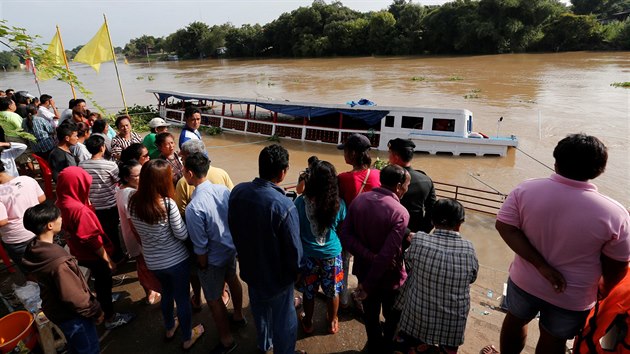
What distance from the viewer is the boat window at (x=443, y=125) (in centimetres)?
1270

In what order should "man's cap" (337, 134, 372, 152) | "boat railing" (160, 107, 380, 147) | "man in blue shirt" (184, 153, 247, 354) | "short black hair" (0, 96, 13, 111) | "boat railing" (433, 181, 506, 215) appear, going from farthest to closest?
"boat railing" (160, 107, 380, 147) < "boat railing" (433, 181, 506, 215) < "short black hair" (0, 96, 13, 111) < "man's cap" (337, 134, 372, 152) < "man in blue shirt" (184, 153, 247, 354)

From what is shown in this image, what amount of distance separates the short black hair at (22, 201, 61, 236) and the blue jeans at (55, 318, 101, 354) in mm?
670

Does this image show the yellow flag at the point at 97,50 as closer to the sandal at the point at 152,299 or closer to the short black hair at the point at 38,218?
the sandal at the point at 152,299

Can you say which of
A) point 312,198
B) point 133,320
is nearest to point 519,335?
point 312,198

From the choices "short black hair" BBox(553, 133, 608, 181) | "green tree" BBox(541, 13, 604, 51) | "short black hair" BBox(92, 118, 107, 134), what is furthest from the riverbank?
"green tree" BBox(541, 13, 604, 51)

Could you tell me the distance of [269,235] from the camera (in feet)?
7.39

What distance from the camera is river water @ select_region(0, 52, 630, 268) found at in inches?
470

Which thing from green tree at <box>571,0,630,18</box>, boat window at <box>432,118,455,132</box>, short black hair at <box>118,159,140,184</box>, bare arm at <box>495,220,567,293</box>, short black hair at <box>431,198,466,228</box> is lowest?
boat window at <box>432,118,455,132</box>

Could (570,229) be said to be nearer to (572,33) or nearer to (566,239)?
(566,239)

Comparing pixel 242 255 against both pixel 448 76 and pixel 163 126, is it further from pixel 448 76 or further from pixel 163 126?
pixel 448 76

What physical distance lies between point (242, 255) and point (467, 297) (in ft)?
5.01

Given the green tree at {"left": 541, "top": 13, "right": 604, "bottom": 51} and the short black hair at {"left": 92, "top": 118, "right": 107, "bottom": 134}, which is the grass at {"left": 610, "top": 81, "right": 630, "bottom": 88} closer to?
the green tree at {"left": 541, "top": 13, "right": 604, "bottom": 51}

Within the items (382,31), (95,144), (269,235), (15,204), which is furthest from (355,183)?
(382,31)

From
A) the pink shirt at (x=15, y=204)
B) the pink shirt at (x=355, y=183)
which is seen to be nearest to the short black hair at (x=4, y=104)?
the pink shirt at (x=15, y=204)
